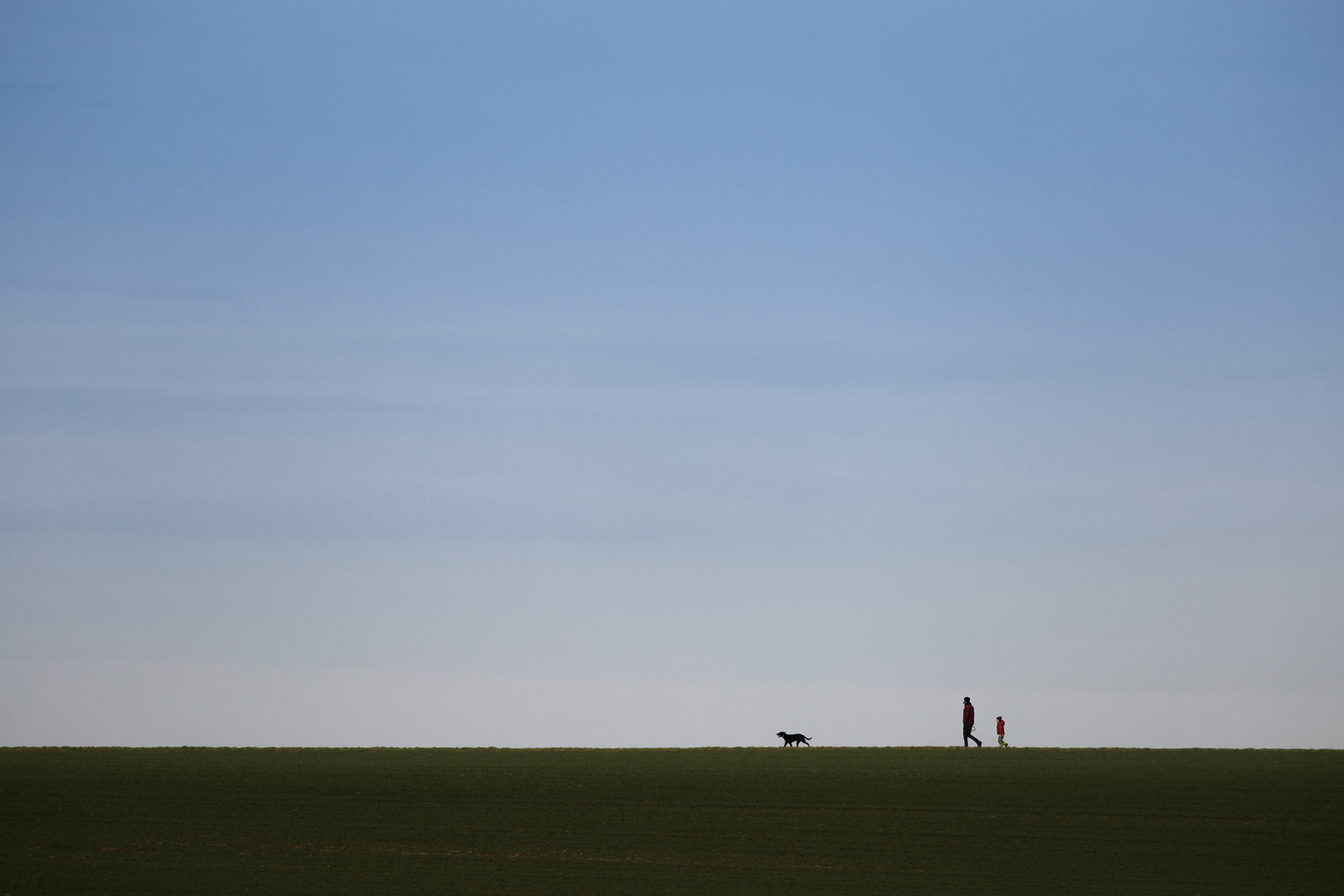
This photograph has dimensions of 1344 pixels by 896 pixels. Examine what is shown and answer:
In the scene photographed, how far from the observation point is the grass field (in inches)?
1080

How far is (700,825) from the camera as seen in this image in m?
31.2

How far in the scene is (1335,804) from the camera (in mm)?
31781

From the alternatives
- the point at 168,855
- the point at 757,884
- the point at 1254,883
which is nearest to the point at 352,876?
the point at 168,855

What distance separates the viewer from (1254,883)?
87.7 feet

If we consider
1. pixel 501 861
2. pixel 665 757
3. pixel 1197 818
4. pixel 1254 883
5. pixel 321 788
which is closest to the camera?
pixel 1254 883

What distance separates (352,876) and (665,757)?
1560cm

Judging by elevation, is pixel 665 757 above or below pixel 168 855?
above

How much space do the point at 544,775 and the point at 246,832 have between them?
8946mm

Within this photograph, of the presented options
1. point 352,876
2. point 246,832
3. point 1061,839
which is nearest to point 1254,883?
point 1061,839

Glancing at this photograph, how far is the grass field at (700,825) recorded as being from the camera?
27.4m

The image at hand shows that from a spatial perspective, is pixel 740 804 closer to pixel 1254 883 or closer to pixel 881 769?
pixel 881 769

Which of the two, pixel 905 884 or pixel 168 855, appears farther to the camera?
pixel 168 855

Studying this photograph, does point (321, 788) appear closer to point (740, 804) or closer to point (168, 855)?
point (168, 855)

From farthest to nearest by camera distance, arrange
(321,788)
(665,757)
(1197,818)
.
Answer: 1. (665,757)
2. (321,788)
3. (1197,818)
